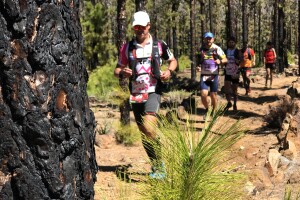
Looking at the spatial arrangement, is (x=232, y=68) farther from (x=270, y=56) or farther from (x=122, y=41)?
(x=270, y=56)

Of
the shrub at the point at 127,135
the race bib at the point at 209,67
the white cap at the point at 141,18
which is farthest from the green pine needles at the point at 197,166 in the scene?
the race bib at the point at 209,67

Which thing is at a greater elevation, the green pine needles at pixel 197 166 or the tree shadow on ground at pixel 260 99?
the green pine needles at pixel 197 166

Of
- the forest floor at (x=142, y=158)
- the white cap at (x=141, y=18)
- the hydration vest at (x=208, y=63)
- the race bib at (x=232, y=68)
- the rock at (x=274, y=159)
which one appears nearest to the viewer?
the forest floor at (x=142, y=158)

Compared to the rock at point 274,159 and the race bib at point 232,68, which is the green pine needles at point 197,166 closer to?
the rock at point 274,159

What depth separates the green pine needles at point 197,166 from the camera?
1717 millimetres

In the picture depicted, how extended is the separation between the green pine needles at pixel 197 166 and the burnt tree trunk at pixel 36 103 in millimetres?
403

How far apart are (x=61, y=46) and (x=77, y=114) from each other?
293mm

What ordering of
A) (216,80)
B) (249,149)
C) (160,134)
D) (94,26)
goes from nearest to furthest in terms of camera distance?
1. (160,134)
2. (249,149)
3. (216,80)
4. (94,26)

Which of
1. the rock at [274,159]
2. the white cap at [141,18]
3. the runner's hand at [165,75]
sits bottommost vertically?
the rock at [274,159]

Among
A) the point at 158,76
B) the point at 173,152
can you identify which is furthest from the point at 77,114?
the point at 158,76

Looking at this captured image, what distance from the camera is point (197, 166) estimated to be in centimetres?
173

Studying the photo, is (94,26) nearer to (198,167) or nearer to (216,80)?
(216,80)

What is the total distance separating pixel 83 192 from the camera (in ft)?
6.07

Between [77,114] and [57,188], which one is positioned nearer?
[57,188]
